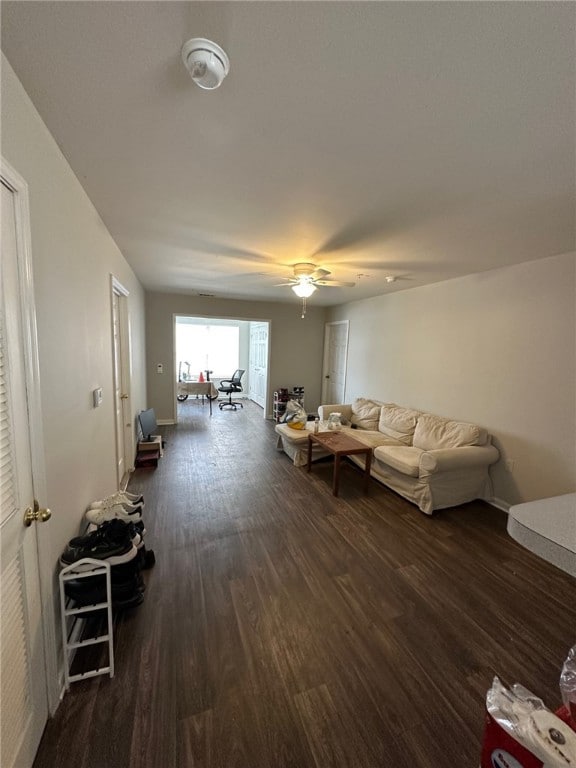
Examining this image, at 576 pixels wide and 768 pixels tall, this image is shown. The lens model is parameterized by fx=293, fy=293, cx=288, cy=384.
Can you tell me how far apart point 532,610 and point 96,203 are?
400 cm

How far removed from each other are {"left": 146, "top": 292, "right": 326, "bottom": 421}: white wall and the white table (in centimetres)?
556

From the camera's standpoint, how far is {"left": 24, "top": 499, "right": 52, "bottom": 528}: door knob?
1110 millimetres

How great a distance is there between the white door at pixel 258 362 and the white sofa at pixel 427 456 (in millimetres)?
3172

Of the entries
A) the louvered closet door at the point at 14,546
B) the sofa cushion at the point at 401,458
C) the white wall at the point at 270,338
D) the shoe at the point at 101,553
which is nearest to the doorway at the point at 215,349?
the white wall at the point at 270,338

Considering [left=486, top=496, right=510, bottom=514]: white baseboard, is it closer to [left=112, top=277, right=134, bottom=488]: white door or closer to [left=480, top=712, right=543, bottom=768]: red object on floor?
[left=480, top=712, right=543, bottom=768]: red object on floor

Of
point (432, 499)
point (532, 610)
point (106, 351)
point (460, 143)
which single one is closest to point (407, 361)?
point (432, 499)

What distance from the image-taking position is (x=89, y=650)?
157 cm

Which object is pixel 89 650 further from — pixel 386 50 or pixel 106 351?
pixel 386 50

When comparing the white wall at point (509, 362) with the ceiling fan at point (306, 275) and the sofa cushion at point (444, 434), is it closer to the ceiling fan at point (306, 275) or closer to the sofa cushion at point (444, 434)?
the sofa cushion at point (444, 434)

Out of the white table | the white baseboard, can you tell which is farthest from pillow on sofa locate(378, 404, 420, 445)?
the white table

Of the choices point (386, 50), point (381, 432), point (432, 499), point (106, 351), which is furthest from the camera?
point (381, 432)

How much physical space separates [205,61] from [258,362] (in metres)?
6.99

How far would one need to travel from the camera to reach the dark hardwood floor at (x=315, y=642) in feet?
4.03

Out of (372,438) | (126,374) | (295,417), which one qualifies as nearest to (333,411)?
(295,417)
